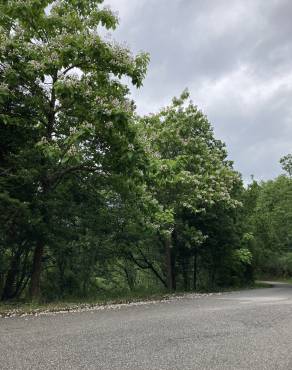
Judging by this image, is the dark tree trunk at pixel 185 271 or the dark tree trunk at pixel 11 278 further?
the dark tree trunk at pixel 185 271

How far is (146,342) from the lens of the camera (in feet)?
21.0

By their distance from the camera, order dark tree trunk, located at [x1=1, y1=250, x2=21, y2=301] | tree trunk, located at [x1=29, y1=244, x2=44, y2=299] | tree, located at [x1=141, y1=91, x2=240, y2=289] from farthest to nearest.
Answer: tree, located at [x1=141, y1=91, x2=240, y2=289]
dark tree trunk, located at [x1=1, y1=250, x2=21, y2=301]
tree trunk, located at [x1=29, y1=244, x2=44, y2=299]

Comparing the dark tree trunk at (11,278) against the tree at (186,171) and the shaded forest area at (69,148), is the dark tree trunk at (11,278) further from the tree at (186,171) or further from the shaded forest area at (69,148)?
the tree at (186,171)

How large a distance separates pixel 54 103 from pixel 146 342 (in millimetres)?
9605

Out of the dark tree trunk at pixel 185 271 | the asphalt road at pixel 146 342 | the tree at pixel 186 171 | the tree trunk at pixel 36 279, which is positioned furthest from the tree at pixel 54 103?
the dark tree trunk at pixel 185 271

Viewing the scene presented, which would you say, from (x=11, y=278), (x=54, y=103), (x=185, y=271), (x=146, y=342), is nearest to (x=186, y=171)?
(x=54, y=103)

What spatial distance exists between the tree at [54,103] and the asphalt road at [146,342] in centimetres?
459

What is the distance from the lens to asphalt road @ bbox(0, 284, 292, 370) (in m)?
5.19

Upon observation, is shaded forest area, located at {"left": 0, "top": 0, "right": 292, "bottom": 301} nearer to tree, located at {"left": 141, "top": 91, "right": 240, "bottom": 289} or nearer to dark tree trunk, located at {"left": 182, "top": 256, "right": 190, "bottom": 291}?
tree, located at {"left": 141, "top": 91, "right": 240, "bottom": 289}

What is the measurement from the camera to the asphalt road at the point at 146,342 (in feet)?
17.0

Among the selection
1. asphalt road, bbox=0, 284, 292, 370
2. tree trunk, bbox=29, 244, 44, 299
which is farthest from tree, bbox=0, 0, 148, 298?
asphalt road, bbox=0, 284, 292, 370

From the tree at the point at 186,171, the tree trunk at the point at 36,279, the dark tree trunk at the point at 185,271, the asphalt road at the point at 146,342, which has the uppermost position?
the tree at the point at 186,171

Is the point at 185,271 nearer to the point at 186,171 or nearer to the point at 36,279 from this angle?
the point at 186,171

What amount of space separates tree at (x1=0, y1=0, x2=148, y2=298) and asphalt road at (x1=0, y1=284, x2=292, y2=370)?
4.59m
